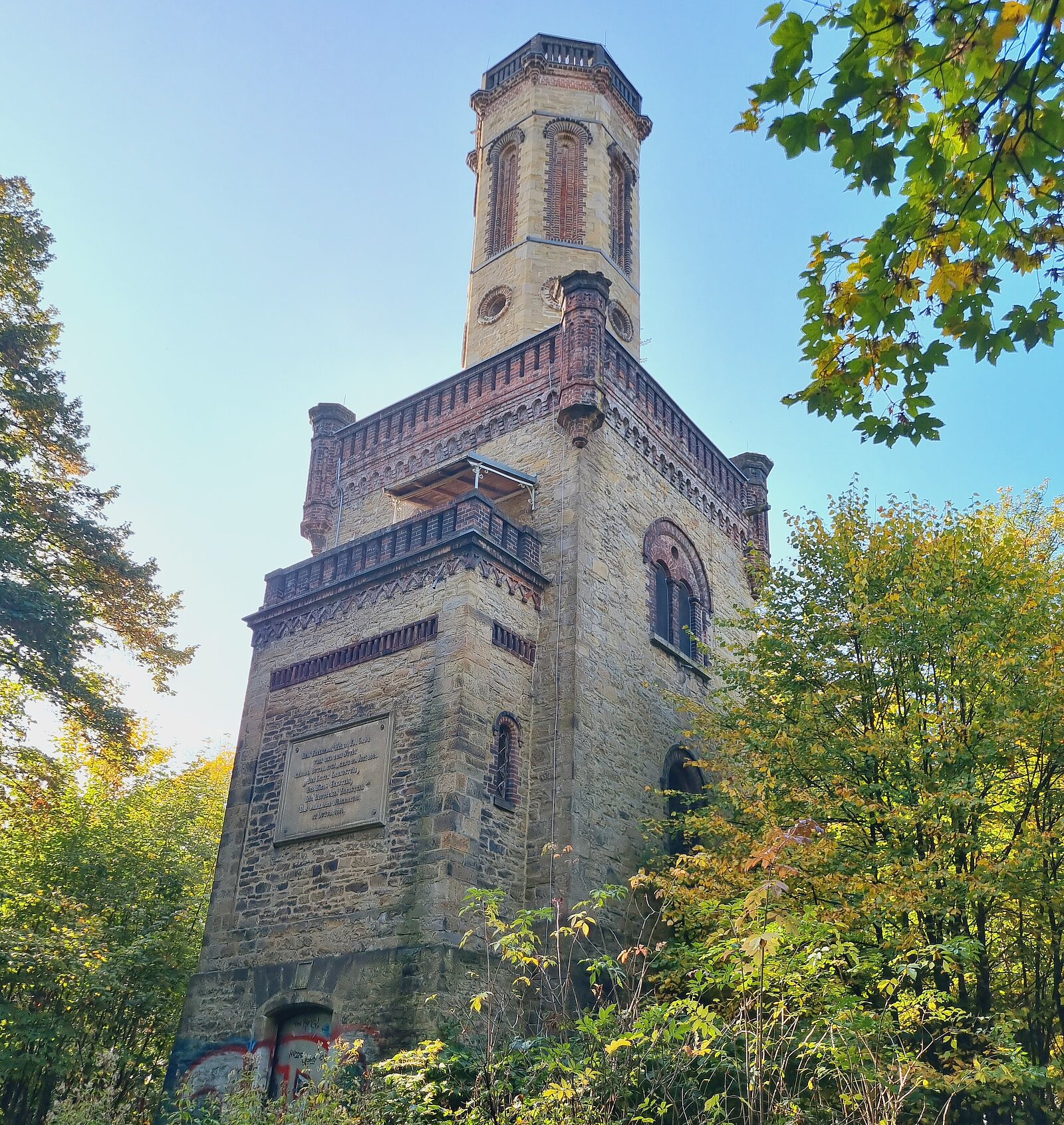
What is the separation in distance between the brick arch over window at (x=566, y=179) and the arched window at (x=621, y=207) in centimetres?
87

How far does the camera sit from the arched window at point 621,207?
898 inches

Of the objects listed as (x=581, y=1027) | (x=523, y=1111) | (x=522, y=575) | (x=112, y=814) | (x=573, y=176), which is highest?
(x=573, y=176)

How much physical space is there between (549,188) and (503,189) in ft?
4.18

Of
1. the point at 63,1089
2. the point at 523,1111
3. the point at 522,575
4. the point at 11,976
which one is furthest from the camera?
the point at 11,976

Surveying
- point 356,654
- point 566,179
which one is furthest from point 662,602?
point 566,179

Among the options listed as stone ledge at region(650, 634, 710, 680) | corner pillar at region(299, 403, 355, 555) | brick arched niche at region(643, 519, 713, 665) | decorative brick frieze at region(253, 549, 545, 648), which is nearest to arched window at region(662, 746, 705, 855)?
stone ledge at region(650, 634, 710, 680)

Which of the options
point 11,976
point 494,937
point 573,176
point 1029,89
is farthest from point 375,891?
point 573,176

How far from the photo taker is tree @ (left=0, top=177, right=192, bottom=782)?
15.0 m

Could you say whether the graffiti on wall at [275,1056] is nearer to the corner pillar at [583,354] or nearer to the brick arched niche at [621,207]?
the corner pillar at [583,354]

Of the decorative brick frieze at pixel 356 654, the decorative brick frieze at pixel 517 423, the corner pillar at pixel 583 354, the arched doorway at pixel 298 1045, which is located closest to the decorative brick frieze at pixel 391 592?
the decorative brick frieze at pixel 356 654

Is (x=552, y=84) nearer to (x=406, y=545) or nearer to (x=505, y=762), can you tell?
(x=406, y=545)

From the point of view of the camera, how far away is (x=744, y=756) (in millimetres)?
13570

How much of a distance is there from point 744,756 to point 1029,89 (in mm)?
10115

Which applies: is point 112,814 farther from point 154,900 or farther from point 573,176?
point 573,176
